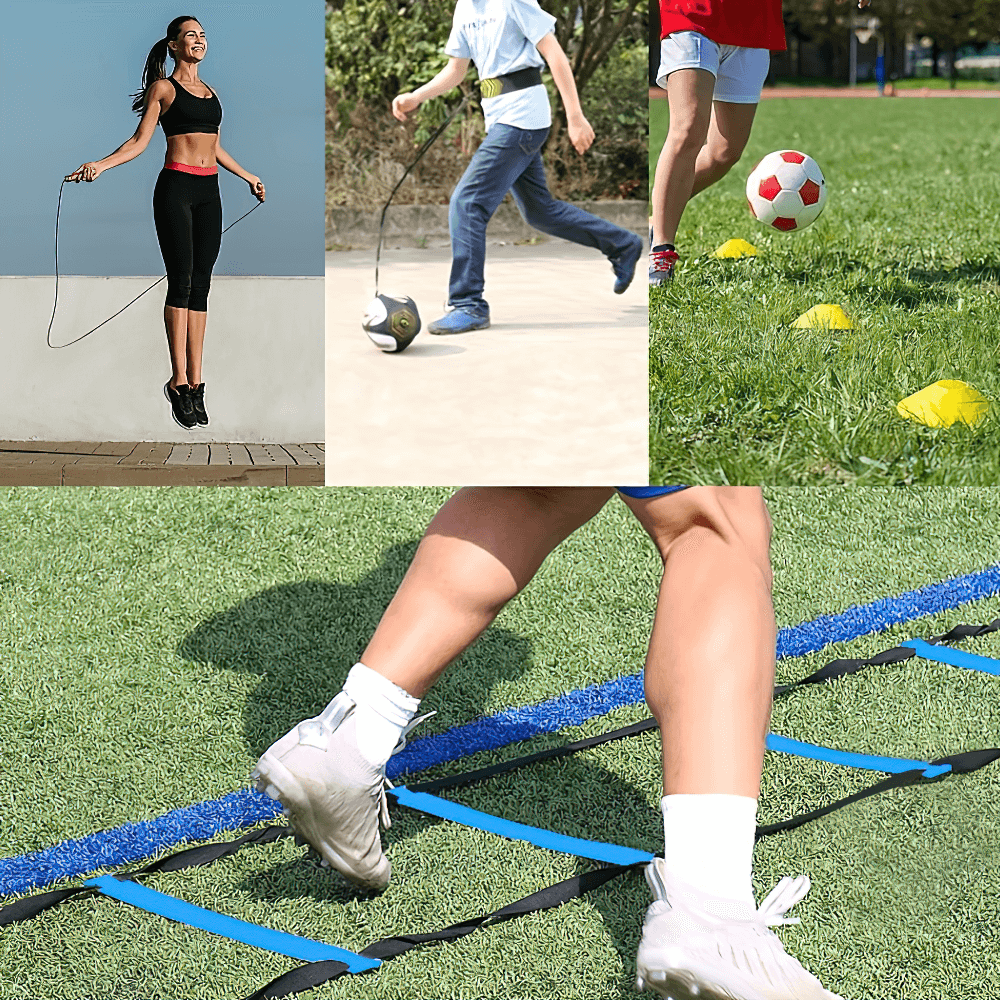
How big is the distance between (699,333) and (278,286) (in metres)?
2.09

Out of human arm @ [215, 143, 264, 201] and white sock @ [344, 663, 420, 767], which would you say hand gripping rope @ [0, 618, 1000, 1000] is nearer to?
white sock @ [344, 663, 420, 767]

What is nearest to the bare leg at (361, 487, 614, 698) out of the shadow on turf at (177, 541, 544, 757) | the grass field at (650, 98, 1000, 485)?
the shadow on turf at (177, 541, 544, 757)

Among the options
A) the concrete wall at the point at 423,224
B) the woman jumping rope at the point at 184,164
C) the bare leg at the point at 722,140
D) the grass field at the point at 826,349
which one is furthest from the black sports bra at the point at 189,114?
the bare leg at the point at 722,140

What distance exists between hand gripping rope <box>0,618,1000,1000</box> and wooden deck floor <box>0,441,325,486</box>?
0.83 m

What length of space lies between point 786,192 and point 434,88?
334 centimetres

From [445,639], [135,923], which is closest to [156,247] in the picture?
[445,639]

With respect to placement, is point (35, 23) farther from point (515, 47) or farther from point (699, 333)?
point (699, 333)

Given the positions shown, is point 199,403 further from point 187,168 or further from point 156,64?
point 156,64

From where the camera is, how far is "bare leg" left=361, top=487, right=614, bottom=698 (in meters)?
2.23

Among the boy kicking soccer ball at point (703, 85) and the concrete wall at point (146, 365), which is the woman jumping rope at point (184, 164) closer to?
the concrete wall at point (146, 365)

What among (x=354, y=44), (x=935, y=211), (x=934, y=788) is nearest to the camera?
(x=934, y=788)

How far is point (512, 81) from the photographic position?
2.92 m

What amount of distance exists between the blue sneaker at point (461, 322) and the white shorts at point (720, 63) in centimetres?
93

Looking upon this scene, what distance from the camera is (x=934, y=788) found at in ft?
8.82
